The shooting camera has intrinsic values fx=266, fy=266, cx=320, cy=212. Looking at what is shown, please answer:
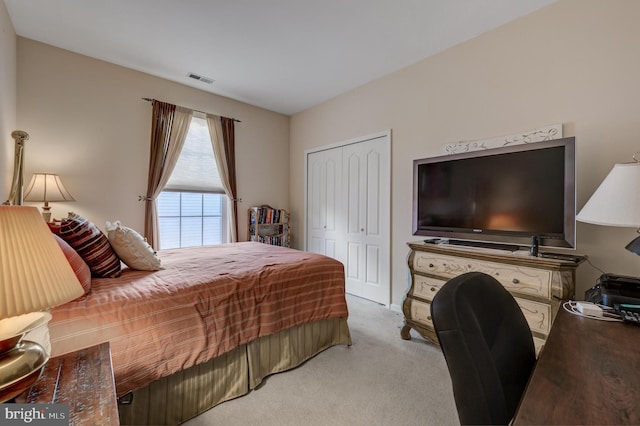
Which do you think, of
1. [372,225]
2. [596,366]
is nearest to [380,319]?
[372,225]

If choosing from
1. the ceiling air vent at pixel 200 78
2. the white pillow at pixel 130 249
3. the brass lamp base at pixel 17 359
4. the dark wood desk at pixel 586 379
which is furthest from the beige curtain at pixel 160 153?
the dark wood desk at pixel 586 379

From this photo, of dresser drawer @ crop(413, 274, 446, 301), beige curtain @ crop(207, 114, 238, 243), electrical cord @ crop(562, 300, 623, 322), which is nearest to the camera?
electrical cord @ crop(562, 300, 623, 322)

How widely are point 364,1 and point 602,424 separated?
2.63 metres

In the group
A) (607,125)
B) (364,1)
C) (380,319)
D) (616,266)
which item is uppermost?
(364,1)

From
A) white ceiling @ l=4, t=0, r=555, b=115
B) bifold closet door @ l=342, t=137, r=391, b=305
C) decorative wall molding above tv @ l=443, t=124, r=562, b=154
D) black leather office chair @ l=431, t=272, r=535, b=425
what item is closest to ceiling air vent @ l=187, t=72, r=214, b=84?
white ceiling @ l=4, t=0, r=555, b=115

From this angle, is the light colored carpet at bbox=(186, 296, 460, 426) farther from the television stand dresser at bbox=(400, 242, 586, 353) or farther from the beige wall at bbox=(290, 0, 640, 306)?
the beige wall at bbox=(290, 0, 640, 306)

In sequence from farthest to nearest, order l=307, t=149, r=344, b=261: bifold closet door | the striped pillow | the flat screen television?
1. l=307, t=149, r=344, b=261: bifold closet door
2. the flat screen television
3. the striped pillow

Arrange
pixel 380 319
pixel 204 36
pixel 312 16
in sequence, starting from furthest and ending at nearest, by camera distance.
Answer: pixel 380 319 < pixel 204 36 < pixel 312 16

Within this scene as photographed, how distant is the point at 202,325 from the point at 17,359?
90 cm

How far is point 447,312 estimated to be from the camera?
73 cm

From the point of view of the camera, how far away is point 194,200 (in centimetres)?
373

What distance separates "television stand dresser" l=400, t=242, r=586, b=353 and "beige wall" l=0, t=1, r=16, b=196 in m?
3.52

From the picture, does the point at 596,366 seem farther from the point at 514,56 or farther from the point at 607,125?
the point at 514,56

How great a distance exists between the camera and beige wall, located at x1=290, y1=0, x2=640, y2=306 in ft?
6.07
